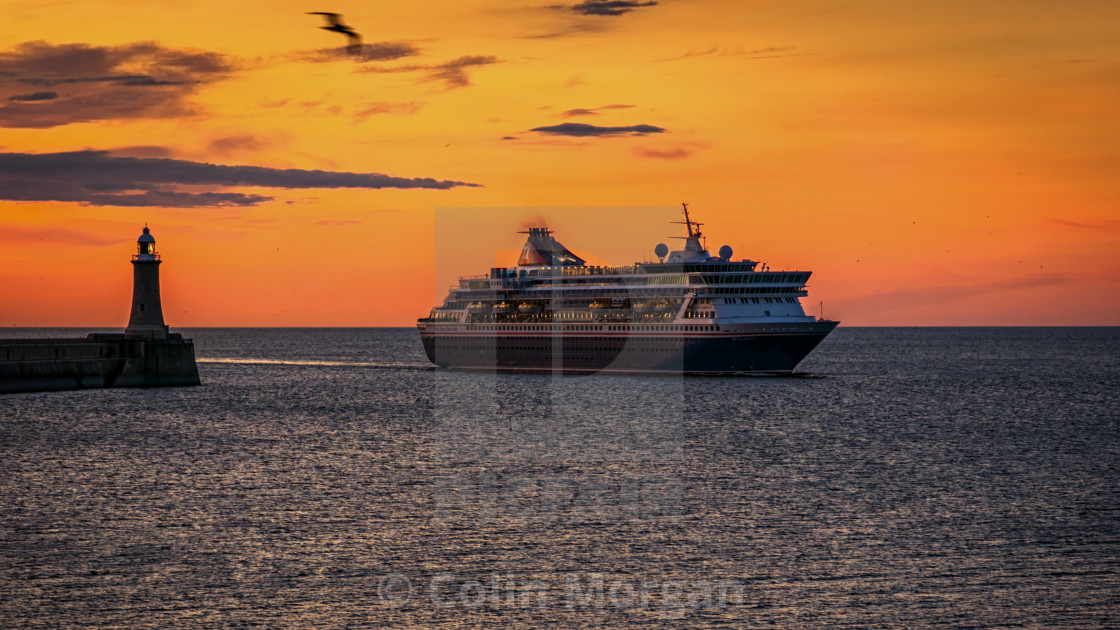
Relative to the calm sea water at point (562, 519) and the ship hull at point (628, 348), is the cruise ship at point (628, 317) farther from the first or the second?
the calm sea water at point (562, 519)

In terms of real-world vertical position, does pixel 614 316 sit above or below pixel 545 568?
above

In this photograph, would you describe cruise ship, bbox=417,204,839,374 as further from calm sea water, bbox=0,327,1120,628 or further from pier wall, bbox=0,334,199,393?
pier wall, bbox=0,334,199,393

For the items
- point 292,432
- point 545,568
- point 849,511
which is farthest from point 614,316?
point 545,568

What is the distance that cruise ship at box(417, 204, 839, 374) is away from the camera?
83.7 m

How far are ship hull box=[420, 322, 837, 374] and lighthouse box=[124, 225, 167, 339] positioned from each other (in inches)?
1337

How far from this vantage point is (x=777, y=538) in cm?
2780

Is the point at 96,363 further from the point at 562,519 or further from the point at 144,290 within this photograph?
the point at 562,519

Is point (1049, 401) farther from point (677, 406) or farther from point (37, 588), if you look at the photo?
point (37, 588)

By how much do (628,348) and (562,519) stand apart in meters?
59.9

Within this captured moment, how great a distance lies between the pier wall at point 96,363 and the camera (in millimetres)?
65562

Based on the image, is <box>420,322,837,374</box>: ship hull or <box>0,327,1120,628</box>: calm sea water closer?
<box>0,327,1120,628</box>: calm sea water

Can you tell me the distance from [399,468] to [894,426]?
93.1 feet

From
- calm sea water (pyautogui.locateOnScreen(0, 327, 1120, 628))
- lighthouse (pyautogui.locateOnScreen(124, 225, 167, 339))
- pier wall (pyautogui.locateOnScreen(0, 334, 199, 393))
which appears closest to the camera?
calm sea water (pyautogui.locateOnScreen(0, 327, 1120, 628))

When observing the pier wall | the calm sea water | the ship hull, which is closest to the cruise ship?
the ship hull
